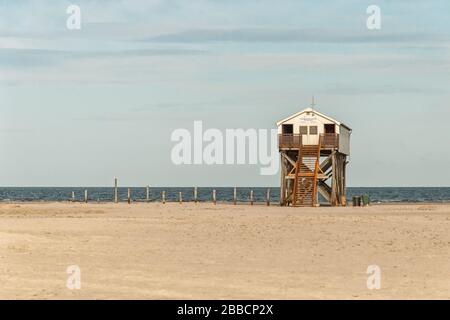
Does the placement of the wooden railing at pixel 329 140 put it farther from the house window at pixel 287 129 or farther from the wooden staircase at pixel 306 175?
the house window at pixel 287 129

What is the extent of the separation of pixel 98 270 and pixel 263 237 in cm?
1184

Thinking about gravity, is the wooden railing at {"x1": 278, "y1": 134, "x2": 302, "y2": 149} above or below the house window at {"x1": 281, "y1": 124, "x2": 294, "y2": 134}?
below

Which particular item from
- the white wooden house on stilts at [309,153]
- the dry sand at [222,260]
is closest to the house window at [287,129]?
the white wooden house on stilts at [309,153]

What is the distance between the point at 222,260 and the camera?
26047 mm

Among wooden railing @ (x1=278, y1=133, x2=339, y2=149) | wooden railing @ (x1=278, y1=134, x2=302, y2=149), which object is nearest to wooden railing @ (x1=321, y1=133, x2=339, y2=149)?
wooden railing @ (x1=278, y1=133, x2=339, y2=149)

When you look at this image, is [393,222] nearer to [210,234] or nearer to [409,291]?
[210,234]

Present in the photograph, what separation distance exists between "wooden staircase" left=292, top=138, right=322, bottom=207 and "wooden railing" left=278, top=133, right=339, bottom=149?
0.58 metres

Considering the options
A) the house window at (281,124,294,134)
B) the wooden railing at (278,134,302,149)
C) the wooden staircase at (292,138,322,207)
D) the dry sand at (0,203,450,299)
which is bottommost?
the dry sand at (0,203,450,299)

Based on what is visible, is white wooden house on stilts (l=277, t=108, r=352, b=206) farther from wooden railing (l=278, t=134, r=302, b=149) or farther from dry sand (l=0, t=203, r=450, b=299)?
dry sand (l=0, t=203, r=450, b=299)

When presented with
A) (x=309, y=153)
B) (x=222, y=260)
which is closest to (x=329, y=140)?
(x=309, y=153)

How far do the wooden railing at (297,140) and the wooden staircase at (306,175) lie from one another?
582mm

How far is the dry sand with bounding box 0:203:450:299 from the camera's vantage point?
20.0 meters

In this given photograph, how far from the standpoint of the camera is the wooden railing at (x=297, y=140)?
69500 mm

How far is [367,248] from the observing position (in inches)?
1188
